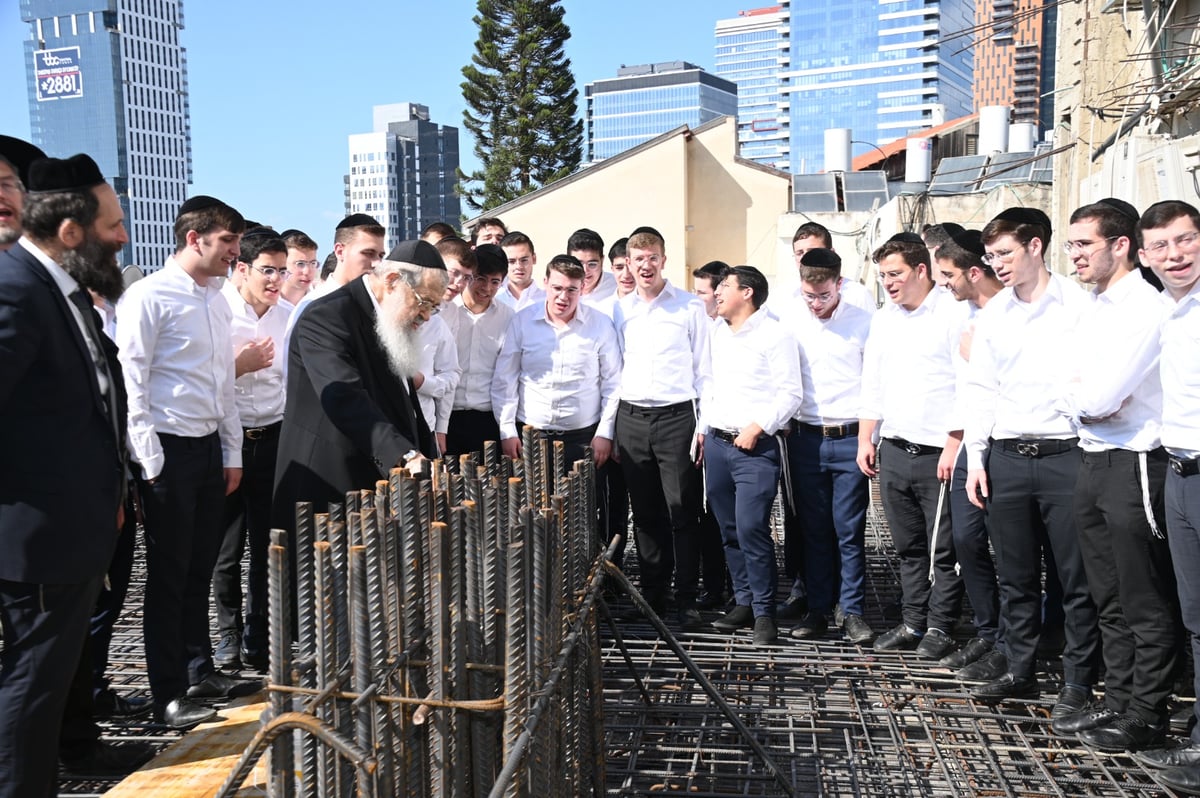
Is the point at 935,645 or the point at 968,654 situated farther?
the point at 935,645

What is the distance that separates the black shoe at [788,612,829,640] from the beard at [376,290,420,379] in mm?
2506

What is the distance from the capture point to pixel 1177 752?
143 inches

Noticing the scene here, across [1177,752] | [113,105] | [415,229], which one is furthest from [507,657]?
[113,105]

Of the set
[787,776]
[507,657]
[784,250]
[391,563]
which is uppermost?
[784,250]

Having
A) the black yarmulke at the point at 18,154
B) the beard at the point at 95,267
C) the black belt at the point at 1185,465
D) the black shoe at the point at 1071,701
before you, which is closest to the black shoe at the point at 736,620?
the black shoe at the point at 1071,701

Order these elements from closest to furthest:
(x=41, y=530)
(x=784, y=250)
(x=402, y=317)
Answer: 1. (x=41, y=530)
2. (x=402, y=317)
3. (x=784, y=250)

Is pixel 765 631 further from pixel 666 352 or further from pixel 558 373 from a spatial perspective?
pixel 558 373

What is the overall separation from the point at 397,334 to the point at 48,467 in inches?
58.4

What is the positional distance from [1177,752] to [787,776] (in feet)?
4.42

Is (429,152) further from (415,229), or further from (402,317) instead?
(402,317)

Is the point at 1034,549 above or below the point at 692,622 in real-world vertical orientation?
above

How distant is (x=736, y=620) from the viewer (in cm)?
552

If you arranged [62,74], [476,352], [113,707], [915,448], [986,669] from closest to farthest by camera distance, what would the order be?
[113,707]
[986,669]
[915,448]
[476,352]
[62,74]

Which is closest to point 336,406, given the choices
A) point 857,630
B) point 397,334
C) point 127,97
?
point 397,334
